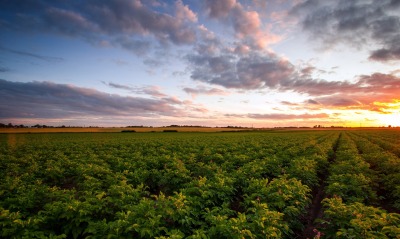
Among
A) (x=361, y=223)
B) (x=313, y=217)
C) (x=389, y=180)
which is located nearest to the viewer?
(x=361, y=223)

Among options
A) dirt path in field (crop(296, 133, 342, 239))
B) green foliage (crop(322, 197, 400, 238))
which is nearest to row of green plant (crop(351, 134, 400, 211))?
dirt path in field (crop(296, 133, 342, 239))

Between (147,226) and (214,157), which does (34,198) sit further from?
(214,157)

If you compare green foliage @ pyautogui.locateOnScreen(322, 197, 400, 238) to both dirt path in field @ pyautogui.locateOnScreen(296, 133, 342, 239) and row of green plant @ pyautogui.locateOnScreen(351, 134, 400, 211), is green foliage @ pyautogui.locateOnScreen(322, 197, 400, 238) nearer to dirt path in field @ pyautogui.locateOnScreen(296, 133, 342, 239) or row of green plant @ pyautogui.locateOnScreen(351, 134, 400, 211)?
dirt path in field @ pyautogui.locateOnScreen(296, 133, 342, 239)

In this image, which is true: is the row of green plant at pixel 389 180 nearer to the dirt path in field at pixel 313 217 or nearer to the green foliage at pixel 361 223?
the dirt path in field at pixel 313 217

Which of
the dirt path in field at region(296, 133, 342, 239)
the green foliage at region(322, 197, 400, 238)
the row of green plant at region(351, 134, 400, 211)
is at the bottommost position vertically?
the dirt path in field at region(296, 133, 342, 239)

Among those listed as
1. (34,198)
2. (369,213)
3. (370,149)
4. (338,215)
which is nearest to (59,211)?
(34,198)

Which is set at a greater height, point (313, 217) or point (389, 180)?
point (389, 180)

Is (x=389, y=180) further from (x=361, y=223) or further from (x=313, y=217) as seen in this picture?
(x=361, y=223)

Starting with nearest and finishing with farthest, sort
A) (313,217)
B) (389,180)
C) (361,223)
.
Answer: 1. (361,223)
2. (313,217)
3. (389,180)

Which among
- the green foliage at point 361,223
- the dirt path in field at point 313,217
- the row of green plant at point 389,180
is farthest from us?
the row of green plant at point 389,180

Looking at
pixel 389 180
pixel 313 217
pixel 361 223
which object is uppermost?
pixel 361 223

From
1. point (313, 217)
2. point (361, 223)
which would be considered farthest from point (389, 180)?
point (361, 223)

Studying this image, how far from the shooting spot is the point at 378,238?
489 cm

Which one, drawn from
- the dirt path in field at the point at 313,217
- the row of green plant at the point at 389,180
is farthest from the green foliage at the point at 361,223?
the row of green plant at the point at 389,180
